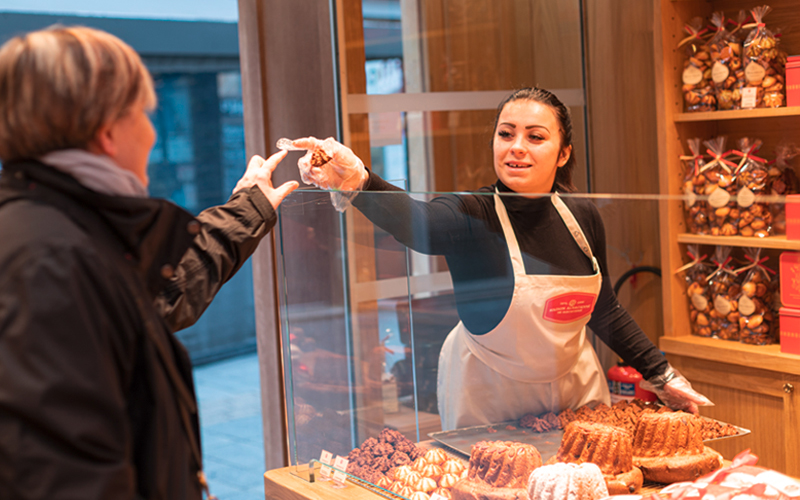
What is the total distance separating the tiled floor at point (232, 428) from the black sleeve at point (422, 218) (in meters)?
2.70

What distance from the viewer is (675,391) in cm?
142

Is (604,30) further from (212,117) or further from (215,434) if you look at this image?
(212,117)

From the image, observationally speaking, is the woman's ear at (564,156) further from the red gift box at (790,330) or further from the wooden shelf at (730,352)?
the wooden shelf at (730,352)

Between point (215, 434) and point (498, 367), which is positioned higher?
point (498, 367)

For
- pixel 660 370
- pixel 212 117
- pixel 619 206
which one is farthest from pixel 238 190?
pixel 212 117

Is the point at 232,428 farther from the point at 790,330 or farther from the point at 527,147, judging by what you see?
the point at 790,330

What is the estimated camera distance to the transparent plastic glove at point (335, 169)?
1.46 m

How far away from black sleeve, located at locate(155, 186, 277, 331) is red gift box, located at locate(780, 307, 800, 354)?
46.0 inches

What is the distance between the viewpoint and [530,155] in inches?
63.2

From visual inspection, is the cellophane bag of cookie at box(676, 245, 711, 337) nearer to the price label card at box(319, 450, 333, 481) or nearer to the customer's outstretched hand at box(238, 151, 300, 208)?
the price label card at box(319, 450, 333, 481)

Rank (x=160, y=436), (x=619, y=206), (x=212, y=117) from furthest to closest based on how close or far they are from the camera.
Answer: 1. (x=212, y=117)
2. (x=619, y=206)
3. (x=160, y=436)

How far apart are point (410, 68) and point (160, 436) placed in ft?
7.57

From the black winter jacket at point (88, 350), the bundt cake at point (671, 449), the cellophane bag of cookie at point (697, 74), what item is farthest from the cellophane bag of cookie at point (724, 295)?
the black winter jacket at point (88, 350)

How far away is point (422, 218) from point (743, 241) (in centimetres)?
99
